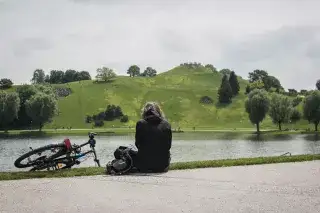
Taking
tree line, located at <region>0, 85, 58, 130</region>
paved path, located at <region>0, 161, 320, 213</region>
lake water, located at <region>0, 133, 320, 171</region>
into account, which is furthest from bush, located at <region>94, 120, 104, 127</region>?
paved path, located at <region>0, 161, 320, 213</region>

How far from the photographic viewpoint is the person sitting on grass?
14.5m

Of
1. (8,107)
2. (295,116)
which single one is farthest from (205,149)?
(8,107)

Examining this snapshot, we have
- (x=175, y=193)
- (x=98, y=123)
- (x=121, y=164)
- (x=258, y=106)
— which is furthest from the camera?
(x=98, y=123)

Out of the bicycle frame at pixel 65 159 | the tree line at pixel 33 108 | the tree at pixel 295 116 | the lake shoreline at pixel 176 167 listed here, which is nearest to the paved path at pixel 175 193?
the lake shoreline at pixel 176 167

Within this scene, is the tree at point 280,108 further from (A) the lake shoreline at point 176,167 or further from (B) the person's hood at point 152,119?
(B) the person's hood at point 152,119

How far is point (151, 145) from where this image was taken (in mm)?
14570

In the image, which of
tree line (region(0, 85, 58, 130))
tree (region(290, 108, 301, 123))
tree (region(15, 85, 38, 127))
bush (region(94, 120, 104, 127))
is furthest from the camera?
bush (region(94, 120, 104, 127))

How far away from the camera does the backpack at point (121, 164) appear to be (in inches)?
560

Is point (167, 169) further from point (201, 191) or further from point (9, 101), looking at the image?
point (9, 101)

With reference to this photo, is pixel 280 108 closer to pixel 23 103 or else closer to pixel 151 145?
pixel 23 103

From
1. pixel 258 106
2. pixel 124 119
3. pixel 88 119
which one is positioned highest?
pixel 258 106

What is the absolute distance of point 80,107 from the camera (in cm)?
19488

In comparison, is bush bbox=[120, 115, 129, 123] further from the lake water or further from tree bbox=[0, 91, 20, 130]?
the lake water

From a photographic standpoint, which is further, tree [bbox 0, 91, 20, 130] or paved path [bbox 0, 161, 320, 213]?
tree [bbox 0, 91, 20, 130]
